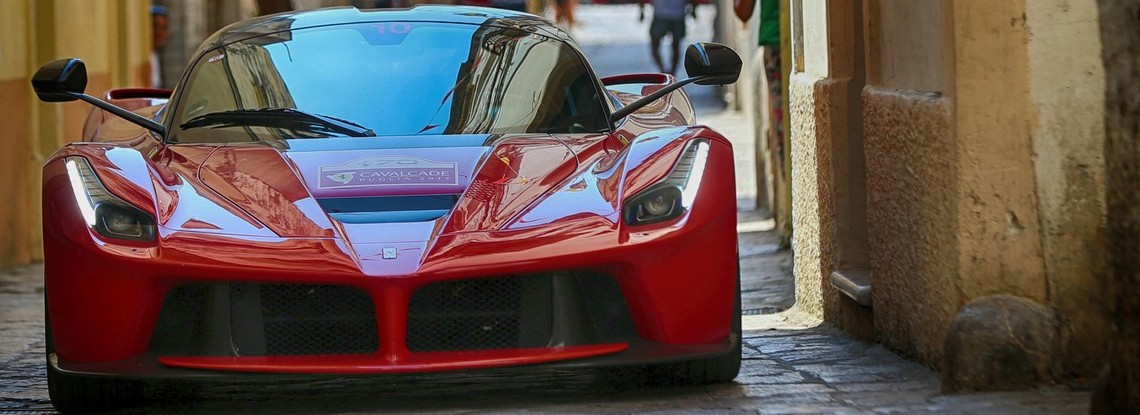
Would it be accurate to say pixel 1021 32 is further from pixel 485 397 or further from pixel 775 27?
pixel 775 27

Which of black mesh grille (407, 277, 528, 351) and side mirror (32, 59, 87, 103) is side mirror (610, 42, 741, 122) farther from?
side mirror (32, 59, 87, 103)

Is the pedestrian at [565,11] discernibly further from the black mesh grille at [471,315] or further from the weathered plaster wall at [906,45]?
the black mesh grille at [471,315]

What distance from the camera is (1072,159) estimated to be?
5191 mm

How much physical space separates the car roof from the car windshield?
0.22ft

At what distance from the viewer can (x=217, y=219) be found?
5008mm

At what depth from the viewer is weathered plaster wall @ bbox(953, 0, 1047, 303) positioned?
17.1 ft

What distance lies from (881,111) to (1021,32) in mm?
1050

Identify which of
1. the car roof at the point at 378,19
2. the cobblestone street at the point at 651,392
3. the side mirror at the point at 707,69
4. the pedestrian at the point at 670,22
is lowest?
the cobblestone street at the point at 651,392

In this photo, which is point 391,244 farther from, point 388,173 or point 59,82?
point 59,82

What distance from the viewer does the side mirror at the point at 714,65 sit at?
604cm

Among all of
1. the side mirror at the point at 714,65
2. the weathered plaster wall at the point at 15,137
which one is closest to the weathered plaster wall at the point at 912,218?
the side mirror at the point at 714,65

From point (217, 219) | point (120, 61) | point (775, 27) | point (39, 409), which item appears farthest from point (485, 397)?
point (120, 61)

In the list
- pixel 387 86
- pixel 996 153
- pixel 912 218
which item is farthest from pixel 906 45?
pixel 387 86

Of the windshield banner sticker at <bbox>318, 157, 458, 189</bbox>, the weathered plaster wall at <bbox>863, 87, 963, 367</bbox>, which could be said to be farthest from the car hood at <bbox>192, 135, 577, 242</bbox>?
the weathered plaster wall at <bbox>863, 87, 963, 367</bbox>
